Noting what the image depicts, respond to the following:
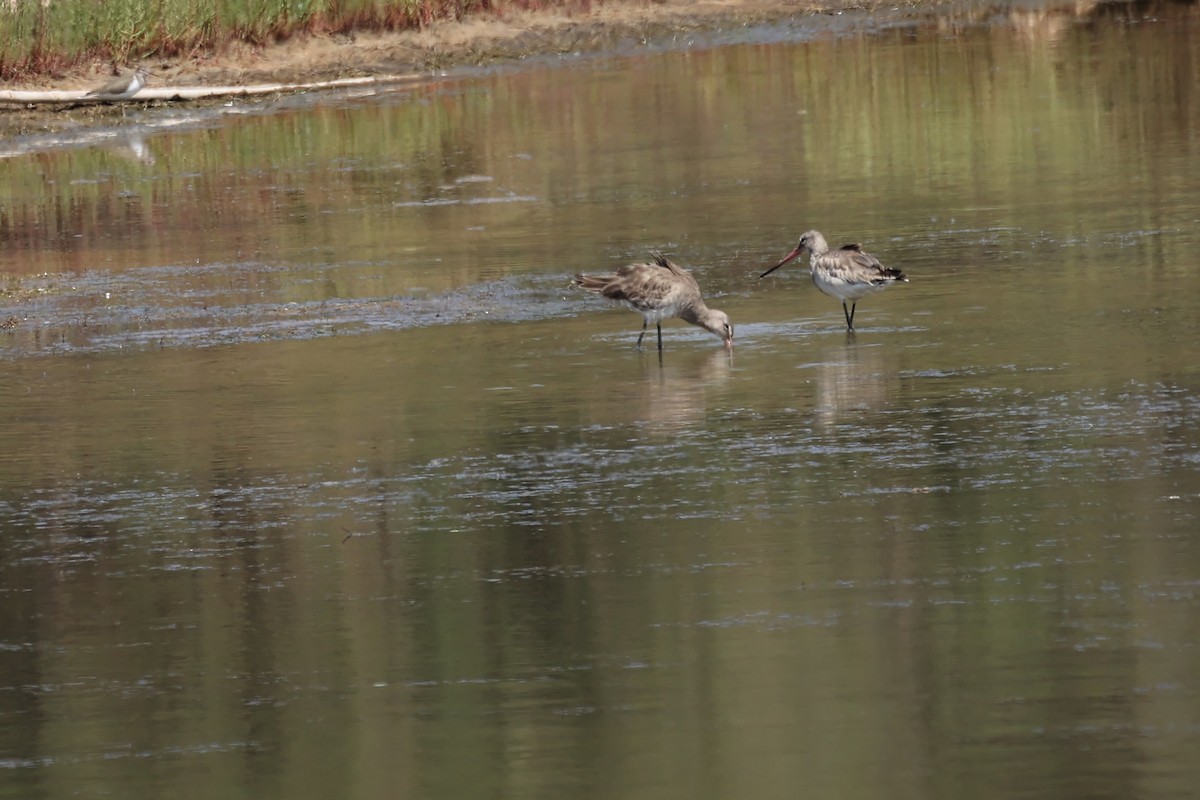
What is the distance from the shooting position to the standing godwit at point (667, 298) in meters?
14.7

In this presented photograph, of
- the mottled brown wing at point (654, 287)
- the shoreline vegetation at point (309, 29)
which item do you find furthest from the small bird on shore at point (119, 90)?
the mottled brown wing at point (654, 287)

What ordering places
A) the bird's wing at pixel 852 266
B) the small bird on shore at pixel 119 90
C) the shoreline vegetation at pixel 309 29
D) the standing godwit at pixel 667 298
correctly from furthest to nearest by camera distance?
1. the shoreline vegetation at pixel 309 29
2. the small bird on shore at pixel 119 90
3. the bird's wing at pixel 852 266
4. the standing godwit at pixel 667 298

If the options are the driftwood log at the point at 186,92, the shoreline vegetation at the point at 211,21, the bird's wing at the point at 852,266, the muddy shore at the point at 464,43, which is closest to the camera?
the bird's wing at the point at 852,266

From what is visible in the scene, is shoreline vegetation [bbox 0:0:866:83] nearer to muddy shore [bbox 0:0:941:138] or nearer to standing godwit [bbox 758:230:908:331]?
muddy shore [bbox 0:0:941:138]

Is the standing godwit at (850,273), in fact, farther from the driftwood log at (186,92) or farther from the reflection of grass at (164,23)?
the reflection of grass at (164,23)

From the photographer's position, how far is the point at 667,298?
1470 centimetres

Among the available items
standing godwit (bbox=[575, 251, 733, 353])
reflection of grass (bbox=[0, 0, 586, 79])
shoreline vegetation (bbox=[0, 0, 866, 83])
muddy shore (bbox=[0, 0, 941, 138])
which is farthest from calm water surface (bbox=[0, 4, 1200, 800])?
muddy shore (bbox=[0, 0, 941, 138])

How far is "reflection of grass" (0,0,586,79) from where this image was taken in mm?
34344

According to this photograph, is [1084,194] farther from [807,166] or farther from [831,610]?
[831,610]

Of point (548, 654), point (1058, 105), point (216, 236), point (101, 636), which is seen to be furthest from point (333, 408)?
point (1058, 105)

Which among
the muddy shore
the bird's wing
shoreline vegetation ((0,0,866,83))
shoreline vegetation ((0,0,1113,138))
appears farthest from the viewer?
the muddy shore

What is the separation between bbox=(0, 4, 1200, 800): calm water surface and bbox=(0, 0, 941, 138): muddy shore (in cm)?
1210

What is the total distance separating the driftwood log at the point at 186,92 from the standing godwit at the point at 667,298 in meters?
18.5

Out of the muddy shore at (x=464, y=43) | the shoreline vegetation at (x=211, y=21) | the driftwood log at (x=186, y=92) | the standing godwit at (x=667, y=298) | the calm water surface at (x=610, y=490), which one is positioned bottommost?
the calm water surface at (x=610, y=490)
